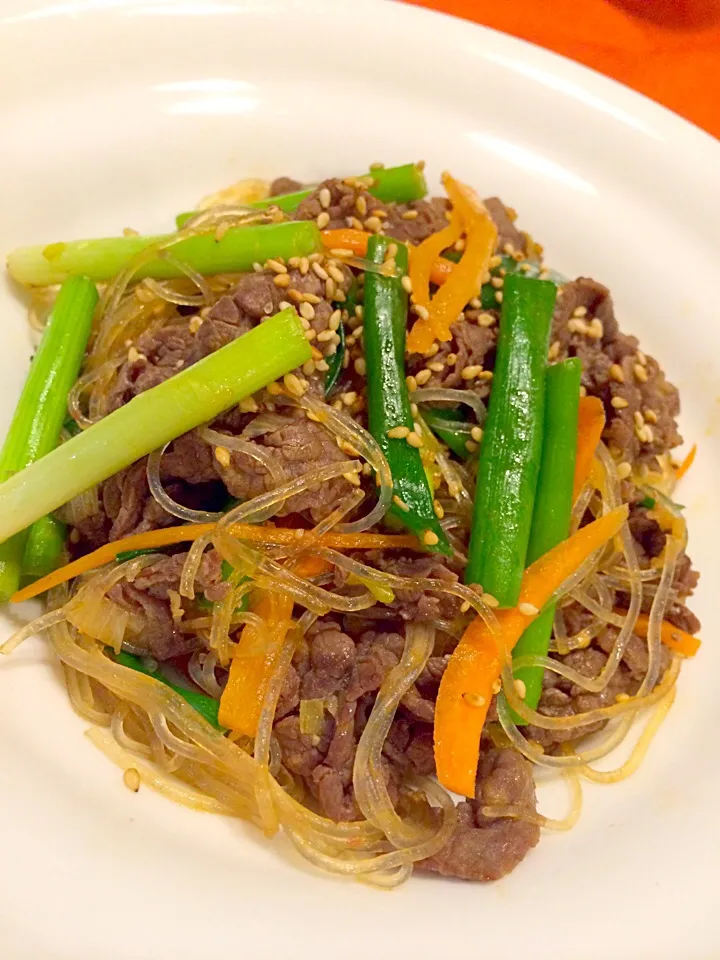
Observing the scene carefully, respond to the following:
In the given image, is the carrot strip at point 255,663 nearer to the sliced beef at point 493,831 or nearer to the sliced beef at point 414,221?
the sliced beef at point 493,831

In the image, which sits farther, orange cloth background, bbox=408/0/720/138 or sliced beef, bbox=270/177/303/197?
orange cloth background, bbox=408/0/720/138

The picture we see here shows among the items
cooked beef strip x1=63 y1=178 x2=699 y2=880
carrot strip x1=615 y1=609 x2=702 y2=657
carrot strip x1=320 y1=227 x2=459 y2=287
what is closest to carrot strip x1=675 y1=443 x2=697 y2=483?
carrot strip x1=615 y1=609 x2=702 y2=657

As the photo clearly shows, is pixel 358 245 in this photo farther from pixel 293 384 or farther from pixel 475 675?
pixel 475 675

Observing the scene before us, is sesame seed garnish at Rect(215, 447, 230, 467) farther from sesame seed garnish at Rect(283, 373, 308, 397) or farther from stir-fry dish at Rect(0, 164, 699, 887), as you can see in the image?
sesame seed garnish at Rect(283, 373, 308, 397)

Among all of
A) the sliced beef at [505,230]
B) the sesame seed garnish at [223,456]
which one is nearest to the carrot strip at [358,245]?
the sliced beef at [505,230]

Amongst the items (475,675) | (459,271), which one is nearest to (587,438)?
(459,271)
